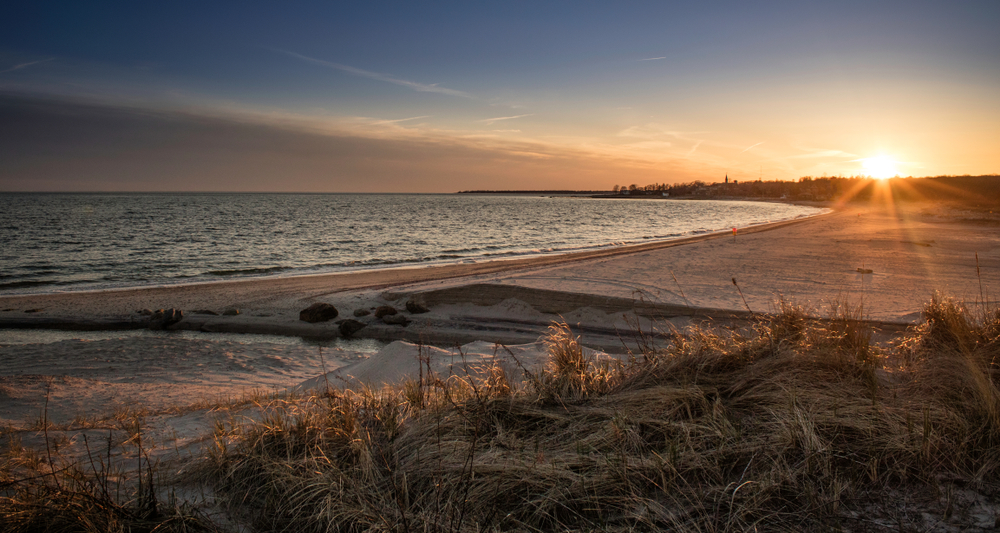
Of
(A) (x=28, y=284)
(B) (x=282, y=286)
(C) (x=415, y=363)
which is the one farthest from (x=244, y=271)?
(C) (x=415, y=363)

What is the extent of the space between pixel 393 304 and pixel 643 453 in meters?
11.1

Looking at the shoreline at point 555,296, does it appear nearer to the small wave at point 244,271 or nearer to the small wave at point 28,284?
the small wave at point 244,271

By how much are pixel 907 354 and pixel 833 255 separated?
17338 mm

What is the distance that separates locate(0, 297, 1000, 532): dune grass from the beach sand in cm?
105

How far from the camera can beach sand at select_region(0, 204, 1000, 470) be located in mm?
7230

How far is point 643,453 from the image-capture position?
345 centimetres

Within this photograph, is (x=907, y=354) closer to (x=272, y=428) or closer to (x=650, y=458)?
(x=650, y=458)

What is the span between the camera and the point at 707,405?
12.9ft

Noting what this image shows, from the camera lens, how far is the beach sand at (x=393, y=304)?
723cm

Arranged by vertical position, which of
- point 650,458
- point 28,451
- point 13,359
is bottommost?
point 13,359

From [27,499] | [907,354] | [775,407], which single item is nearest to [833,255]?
[907,354]

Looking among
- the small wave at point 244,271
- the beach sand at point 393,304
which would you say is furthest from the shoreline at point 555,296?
the small wave at point 244,271

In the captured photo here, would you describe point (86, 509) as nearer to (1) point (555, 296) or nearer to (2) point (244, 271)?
(1) point (555, 296)

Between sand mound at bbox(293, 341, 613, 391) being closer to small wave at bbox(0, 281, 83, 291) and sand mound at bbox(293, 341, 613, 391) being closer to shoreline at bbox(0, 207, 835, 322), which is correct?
shoreline at bbox(0, 207, 835, 322)
